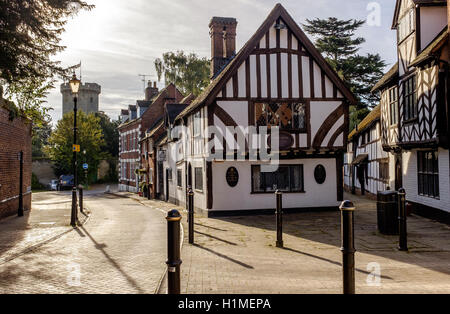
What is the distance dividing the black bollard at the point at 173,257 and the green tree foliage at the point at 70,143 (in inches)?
1946

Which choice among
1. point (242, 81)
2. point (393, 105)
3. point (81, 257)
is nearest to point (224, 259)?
point (81, 257)

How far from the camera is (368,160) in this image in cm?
2773

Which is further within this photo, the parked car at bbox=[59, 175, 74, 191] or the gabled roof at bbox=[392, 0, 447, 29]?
the parked car at bbox=[59, 175, 74, 191]

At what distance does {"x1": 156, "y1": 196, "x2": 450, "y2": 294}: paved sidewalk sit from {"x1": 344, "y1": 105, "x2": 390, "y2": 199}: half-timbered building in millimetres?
10564

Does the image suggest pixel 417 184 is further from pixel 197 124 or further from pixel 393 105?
pixel 197 124

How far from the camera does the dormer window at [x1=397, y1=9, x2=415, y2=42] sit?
16.5 m

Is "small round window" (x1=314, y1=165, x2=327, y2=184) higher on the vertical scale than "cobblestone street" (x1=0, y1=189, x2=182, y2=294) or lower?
higher

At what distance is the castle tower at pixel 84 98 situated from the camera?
7719 centimetres

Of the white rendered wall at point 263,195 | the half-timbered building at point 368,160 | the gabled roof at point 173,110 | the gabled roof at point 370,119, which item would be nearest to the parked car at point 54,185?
the gabled roof at point 173,110

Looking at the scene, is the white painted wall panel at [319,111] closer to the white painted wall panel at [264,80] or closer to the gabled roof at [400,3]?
the white painted wall panel at [264,80]

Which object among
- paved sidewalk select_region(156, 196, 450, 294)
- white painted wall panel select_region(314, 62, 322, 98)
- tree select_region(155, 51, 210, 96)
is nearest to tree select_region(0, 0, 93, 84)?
paved sidewalk select_region(156, 196, 450, 294)

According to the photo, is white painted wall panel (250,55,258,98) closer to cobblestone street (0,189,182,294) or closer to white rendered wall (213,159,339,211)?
white rendered wall (213,159,339,211)

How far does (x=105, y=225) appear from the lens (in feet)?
53.0

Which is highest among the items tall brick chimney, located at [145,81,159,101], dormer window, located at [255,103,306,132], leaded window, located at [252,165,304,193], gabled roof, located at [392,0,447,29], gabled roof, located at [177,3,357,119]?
tall brick chimney, located at [145,81,159,101]
